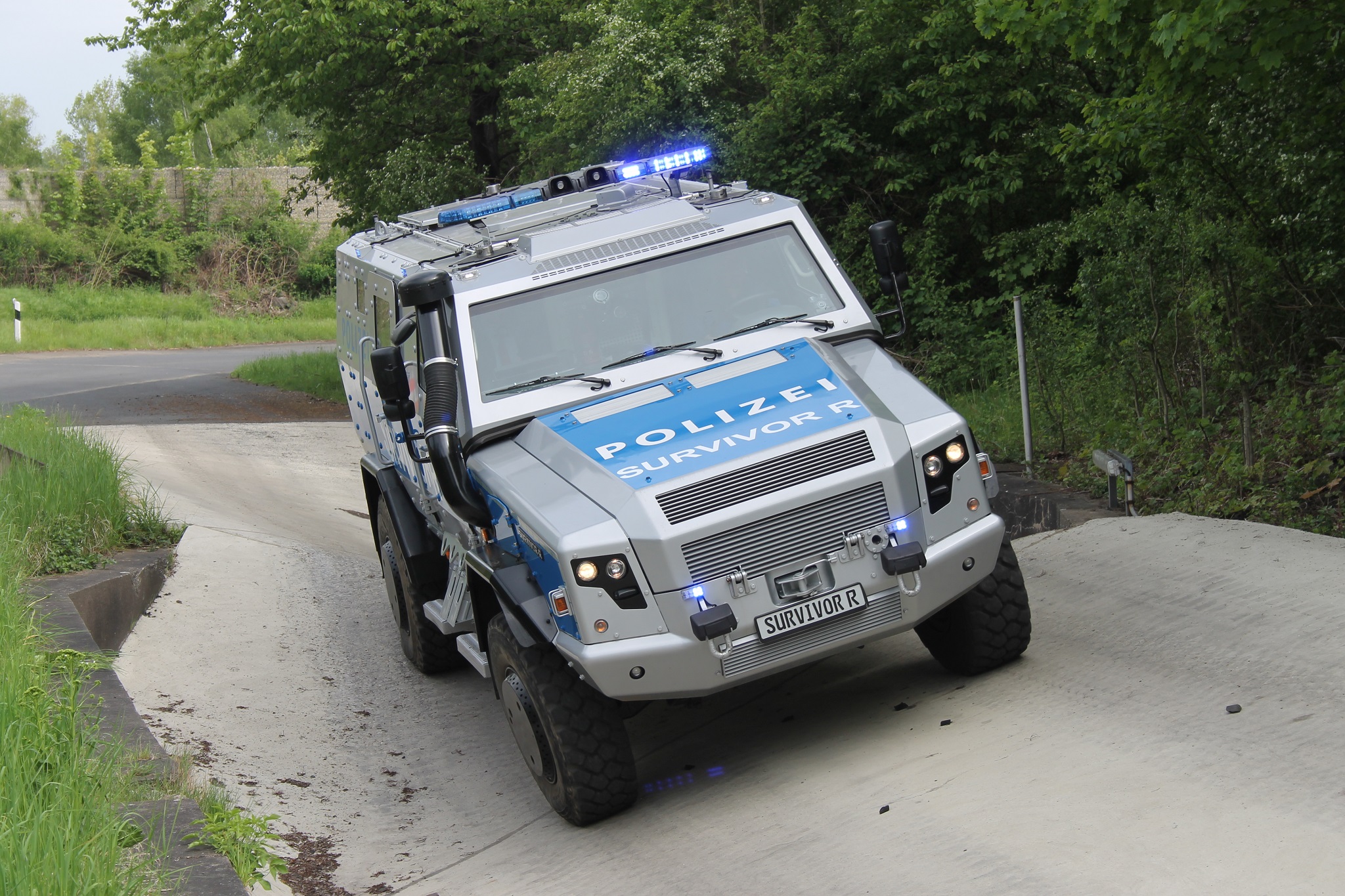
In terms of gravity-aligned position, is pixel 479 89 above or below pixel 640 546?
above

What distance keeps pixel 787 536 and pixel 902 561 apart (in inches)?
18.8

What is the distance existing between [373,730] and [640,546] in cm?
299

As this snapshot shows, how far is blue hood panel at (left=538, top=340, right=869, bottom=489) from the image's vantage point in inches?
217

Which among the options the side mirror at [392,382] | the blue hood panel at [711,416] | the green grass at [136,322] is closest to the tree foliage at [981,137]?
the blue hood panel at [711,416]

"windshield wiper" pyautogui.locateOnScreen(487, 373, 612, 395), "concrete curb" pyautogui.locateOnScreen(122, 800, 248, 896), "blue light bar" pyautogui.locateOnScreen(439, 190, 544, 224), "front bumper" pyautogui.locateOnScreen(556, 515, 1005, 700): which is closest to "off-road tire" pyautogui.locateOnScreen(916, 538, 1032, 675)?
"front bumper" pyautogui.locateOnScreen(556, 515, 1005, 700)

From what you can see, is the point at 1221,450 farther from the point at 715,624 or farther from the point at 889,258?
the point at 715,624

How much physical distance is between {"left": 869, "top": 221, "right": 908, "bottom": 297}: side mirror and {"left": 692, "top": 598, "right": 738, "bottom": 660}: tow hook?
2295mm

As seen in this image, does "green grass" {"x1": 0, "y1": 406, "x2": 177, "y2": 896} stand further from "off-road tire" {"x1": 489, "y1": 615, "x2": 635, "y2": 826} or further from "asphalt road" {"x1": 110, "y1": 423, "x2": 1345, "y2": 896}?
"off-road tire" {"x1": 489, "y1": 615, "x2": 635, "y2": 826}

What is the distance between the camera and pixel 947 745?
555 cm

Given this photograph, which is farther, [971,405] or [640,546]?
[971,405]

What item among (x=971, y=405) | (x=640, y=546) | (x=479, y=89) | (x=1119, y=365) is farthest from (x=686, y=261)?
(x=479, y=89)

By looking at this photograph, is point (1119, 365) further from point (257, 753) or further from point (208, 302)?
point (208, 302)

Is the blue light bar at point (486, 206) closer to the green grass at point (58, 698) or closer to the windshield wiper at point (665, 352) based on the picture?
the windshield wiper at point (665, 352)

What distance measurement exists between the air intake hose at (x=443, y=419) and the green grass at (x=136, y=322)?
25758 mm
